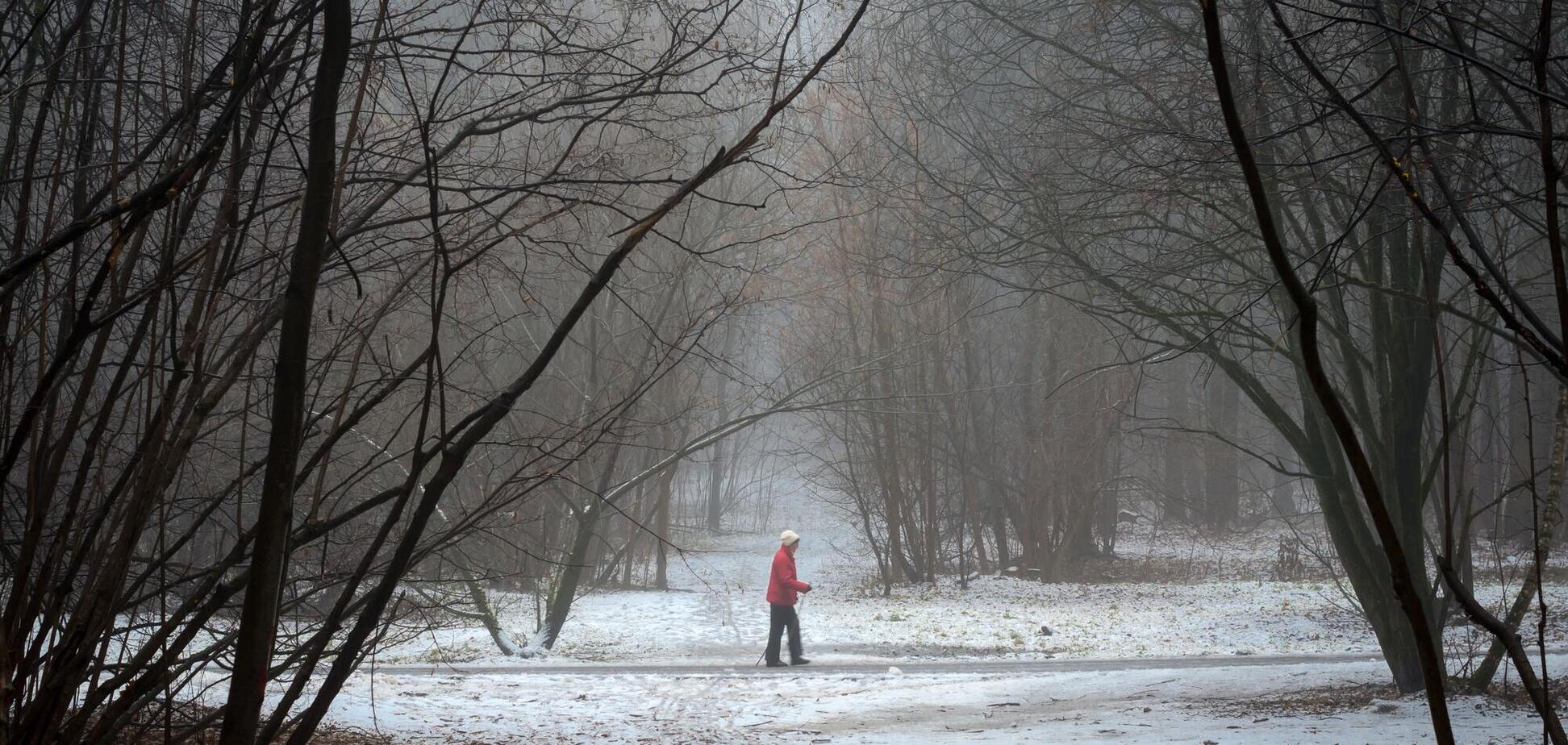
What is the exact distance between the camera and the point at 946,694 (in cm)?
962

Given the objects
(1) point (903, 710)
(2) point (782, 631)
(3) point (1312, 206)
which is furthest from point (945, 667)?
(3) point (1312, 206)

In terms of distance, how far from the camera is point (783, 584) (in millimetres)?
12664

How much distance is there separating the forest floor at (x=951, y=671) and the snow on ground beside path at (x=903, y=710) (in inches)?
1.3

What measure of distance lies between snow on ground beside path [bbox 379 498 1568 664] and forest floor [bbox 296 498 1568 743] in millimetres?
63

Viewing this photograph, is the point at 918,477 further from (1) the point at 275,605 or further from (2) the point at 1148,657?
(1) the point at 275,605

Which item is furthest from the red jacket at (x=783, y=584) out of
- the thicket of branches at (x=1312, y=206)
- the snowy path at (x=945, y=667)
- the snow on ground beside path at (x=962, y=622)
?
the thicket of branches at (x=1312, y=206)

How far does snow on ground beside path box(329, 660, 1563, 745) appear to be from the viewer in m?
7.01

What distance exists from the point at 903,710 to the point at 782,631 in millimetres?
3856

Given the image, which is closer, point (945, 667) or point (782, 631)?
point (945, 667)

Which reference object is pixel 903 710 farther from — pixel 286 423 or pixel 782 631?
pixel 286 423

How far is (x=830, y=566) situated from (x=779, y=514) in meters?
16.6

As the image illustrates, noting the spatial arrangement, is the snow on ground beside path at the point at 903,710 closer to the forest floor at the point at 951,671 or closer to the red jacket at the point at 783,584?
the forest floor at the point at 951,671

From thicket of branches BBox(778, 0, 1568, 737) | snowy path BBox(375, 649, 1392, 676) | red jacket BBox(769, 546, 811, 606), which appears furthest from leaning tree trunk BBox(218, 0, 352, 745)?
red jacket BBox(769, 546, 811, 606)

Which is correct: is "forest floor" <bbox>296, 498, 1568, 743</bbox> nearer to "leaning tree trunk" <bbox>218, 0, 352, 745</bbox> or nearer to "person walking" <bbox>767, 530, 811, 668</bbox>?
"person walking" <bbox>767, 530, 811, 668</bbox>
